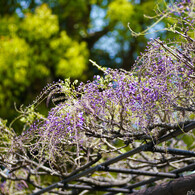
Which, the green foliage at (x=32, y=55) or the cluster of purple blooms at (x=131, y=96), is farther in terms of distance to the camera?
the green foliage at (x=32, y=55)

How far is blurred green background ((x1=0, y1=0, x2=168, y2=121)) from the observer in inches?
287

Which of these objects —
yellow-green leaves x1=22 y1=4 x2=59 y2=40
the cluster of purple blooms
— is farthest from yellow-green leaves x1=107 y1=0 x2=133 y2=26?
the cluster of purple blooms

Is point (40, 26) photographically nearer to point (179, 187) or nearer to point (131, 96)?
point (179, 187)

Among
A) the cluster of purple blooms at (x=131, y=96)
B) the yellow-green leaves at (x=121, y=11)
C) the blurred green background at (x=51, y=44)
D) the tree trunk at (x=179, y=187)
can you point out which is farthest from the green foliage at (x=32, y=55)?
the cluster of purple blooms at (x=131, y=96)

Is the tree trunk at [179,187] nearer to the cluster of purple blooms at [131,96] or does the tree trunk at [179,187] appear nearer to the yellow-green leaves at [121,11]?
the cluster of purple blooms at [131,96]

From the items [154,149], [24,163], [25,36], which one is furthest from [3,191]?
[25,36]

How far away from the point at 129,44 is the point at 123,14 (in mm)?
688

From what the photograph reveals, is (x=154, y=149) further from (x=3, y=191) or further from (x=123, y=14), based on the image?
(x=123, y=14)

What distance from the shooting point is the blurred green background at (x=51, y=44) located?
7.29 meters

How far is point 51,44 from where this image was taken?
753 centimetres

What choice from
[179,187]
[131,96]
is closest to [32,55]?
[179,187]

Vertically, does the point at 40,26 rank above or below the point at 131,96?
above

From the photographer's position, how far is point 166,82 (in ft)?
7.34

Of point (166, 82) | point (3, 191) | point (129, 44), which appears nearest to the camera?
point (166, 82)
